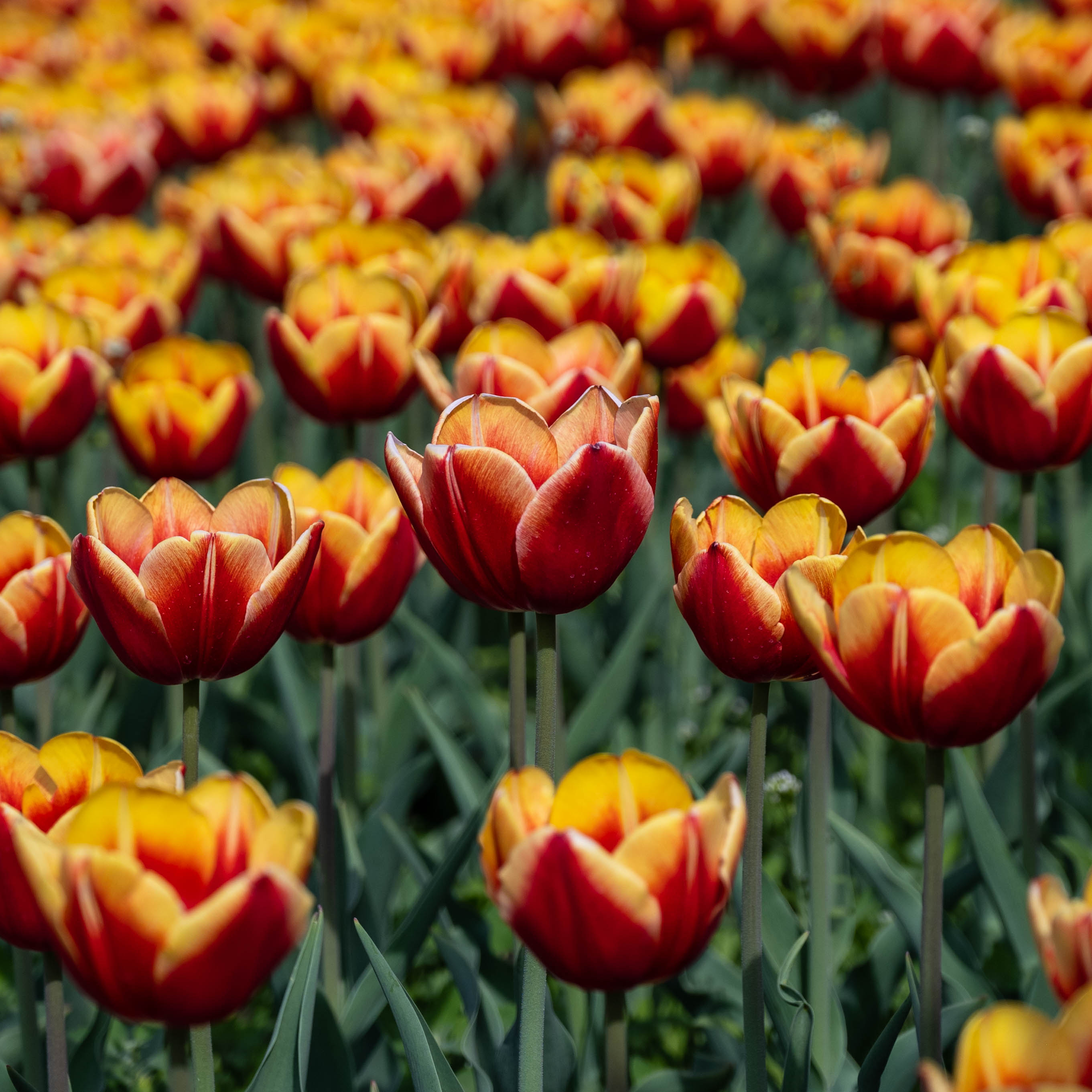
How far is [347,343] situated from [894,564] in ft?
3.86

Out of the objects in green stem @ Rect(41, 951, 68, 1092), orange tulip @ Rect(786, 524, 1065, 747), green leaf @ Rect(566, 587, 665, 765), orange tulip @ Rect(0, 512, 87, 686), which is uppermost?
orange tulip @ Rect(786, 524, 1065, 747)

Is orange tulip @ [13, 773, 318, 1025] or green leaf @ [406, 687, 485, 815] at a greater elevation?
orange tulip @ [13, 773, 318, 1025]

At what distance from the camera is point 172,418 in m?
2.17

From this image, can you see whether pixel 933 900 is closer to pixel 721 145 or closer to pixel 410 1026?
pixel 410 1026

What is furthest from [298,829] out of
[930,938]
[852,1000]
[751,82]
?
[751,82]

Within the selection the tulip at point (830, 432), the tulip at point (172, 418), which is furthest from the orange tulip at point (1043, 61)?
the tulip at point (172, 418)

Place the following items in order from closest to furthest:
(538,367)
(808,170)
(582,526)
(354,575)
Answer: (582,526) < (354,575) < (538,367) < (808,170)

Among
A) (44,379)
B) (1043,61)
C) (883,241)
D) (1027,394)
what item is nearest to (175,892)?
(1027,394)

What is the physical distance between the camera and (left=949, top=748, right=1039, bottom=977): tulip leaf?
5.80 ft

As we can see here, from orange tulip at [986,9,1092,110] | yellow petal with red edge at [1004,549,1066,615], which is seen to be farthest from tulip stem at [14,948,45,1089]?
orange tulip at [986,9,1092,110]

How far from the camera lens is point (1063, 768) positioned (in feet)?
7.56

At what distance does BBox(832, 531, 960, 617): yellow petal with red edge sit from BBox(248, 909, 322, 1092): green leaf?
0.60 m

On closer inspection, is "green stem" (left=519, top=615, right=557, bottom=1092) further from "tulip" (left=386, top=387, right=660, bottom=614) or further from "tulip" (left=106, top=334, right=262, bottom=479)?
"tulip" (left=106, top=334, right=262, bottom=479)

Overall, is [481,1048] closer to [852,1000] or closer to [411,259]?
[852,1000]
